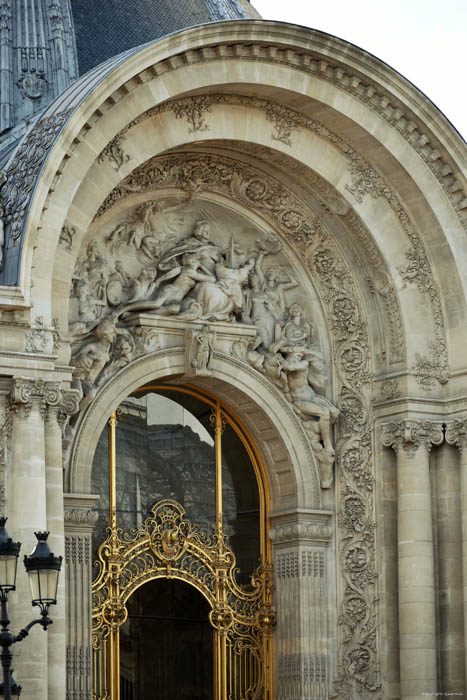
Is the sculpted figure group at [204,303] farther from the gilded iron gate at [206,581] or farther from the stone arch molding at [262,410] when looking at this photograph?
the gilded iron gate at [206,581]

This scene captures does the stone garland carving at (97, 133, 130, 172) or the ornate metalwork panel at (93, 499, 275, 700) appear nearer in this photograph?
the stone garland carving at (97, 133, 130, 172)

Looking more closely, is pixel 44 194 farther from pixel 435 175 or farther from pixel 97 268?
pixel 435 175

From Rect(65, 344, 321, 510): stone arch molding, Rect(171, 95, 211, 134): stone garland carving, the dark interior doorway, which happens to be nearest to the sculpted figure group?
Rect(65, 344, 321, 510): stone arch molding

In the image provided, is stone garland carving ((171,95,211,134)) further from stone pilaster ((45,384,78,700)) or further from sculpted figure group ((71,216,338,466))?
stone pilaster ((45,384,78,700))

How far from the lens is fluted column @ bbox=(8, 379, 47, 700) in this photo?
20.0 m

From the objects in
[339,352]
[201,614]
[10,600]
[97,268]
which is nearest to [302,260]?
[339,352]

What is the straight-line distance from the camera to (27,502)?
20406 millimetres

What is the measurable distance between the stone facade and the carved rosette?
1.2 inches

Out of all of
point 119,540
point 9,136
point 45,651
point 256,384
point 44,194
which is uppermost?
point 9,136

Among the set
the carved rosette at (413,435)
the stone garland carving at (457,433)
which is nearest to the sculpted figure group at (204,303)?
the carved rosette at (413,435)

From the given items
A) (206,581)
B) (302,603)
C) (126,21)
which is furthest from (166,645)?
(126,21)

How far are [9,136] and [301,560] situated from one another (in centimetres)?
684

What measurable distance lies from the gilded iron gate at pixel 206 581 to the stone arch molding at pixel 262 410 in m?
0.58

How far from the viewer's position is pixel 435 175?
80.7 ft
